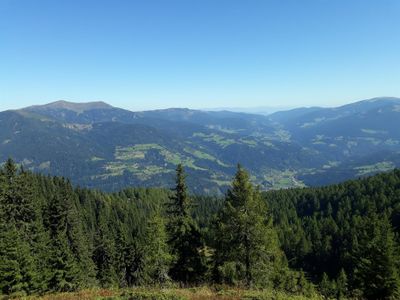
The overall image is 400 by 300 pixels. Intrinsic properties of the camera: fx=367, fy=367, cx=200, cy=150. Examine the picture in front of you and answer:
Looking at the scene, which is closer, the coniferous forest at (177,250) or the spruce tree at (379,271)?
the coniferous forest at (177,250)

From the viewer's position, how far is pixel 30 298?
1866cm

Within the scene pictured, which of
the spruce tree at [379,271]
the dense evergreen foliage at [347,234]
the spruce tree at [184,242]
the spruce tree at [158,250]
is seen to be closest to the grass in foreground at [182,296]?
the spruce tree at [184,242]

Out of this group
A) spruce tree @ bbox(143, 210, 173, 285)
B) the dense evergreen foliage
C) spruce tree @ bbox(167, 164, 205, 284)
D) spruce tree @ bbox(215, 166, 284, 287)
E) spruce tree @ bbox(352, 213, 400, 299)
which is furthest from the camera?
spruce tree @ bbox(143, 210, 173, 285)

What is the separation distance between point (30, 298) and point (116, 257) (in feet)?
212

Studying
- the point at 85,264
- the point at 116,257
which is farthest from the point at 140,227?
the point at 85,264

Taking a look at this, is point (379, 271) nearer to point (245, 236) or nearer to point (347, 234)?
point (245, 236)

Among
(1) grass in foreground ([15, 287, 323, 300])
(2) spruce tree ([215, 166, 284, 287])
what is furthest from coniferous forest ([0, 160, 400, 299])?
(1) grass in foreground ([15, 287, 323, 300])

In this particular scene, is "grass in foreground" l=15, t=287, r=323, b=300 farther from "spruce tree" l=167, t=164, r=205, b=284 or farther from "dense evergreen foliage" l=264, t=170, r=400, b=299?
"dense evergreen foliage" l=264, t=170, r=400, b=299

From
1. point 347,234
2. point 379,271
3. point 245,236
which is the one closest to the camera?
point 245,236

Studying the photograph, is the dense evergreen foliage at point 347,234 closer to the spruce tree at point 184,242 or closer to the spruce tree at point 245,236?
the spruce tree at point 245,236

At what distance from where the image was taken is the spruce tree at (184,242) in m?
41.5

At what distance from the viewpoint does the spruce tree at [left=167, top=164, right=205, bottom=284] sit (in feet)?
136

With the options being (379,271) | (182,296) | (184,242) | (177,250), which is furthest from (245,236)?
(379,271)

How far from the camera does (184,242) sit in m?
41.8
